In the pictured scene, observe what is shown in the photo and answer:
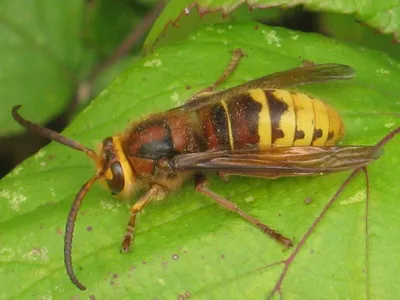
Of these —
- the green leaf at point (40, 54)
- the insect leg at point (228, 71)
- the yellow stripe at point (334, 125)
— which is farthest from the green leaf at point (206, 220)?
the green leaf at point (40, 54)

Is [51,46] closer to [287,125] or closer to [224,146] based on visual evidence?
[224,146]

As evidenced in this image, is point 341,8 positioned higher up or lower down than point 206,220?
higher up

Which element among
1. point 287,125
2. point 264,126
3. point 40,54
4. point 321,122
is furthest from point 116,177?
point 40,54

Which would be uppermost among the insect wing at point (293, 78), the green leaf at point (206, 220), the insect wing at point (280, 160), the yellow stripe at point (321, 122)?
the insect wing at point (293, 78)

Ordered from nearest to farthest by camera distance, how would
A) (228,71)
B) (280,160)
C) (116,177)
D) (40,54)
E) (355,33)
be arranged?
(280,160), (116,177), (228,71), (355,33), (40,54)

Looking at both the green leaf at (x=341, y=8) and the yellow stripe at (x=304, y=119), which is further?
the green leaf at (x=341, y=8)

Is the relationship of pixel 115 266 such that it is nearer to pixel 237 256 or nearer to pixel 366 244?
pixel 237 256

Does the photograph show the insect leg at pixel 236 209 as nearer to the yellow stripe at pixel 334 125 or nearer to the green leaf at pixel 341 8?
the yellow stripe at pixel 334 125
